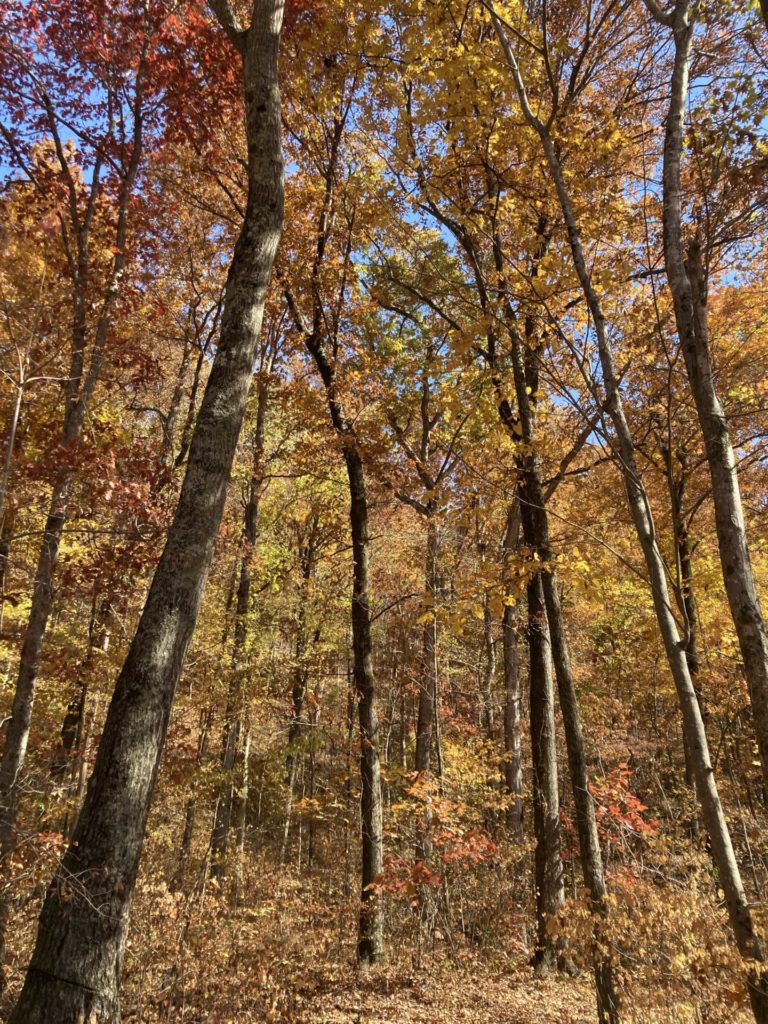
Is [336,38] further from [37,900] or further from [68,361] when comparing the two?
[37,900]

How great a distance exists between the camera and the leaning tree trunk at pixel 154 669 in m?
2.70

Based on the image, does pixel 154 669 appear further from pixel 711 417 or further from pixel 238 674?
pixel 238 674

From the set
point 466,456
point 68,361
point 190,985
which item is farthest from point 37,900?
point 466,456

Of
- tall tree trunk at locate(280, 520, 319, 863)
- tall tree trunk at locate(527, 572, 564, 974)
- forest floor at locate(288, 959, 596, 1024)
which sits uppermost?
tall tree trunk at locate(280, 520, 319, 863)

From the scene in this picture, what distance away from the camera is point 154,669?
335 centimetres

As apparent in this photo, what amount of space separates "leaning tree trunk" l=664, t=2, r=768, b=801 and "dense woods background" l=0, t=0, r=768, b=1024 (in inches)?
0.8

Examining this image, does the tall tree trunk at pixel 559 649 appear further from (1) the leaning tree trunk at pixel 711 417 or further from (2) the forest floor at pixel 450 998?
(2) the forest floor at pixel 450 998

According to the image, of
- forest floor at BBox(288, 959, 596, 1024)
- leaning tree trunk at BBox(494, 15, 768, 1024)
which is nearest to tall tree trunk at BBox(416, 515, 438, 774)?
forest floor at BBox(288, 959, 596, 1024)

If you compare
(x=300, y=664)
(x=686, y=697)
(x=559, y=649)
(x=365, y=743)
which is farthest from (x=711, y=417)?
(x=300, y=664)

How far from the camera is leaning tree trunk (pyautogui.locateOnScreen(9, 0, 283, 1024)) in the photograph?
270cm

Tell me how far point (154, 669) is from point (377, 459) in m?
6.15

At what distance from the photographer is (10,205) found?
8.07 m

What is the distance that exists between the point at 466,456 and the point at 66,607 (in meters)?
8.60

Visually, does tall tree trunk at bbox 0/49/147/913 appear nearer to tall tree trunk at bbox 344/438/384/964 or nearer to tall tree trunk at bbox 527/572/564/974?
tall tree trunk at bbox 344/438/384/964
